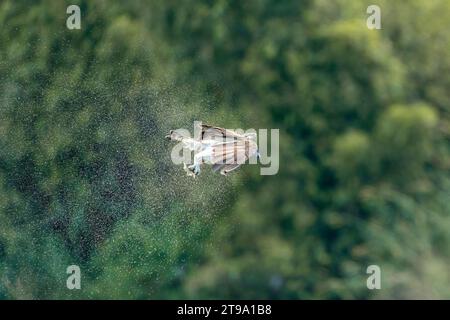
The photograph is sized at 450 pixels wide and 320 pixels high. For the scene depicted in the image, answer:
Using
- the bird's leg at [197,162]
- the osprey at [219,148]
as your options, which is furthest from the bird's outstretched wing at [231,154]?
the bird's leg at [197,162]

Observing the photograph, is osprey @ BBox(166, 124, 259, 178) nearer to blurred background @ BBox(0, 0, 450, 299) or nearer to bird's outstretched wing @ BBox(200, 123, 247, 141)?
bird's outstretched wing @ BBox(200, 123, 247, 141)

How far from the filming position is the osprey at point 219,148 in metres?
18.1

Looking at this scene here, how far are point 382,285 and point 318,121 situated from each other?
1.69 meters

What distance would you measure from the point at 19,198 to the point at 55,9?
71.3 inches

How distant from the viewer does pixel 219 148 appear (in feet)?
59.3

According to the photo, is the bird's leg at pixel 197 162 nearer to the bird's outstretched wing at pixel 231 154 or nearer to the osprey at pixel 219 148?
the osprey at pixel 219 148

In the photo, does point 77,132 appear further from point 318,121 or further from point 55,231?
point 318,121

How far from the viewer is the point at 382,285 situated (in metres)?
18.8

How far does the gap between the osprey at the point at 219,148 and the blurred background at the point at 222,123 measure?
0.72 meters

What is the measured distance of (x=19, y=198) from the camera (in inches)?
761

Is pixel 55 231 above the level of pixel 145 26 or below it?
below

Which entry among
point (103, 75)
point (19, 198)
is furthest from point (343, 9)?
point (19, 198)
